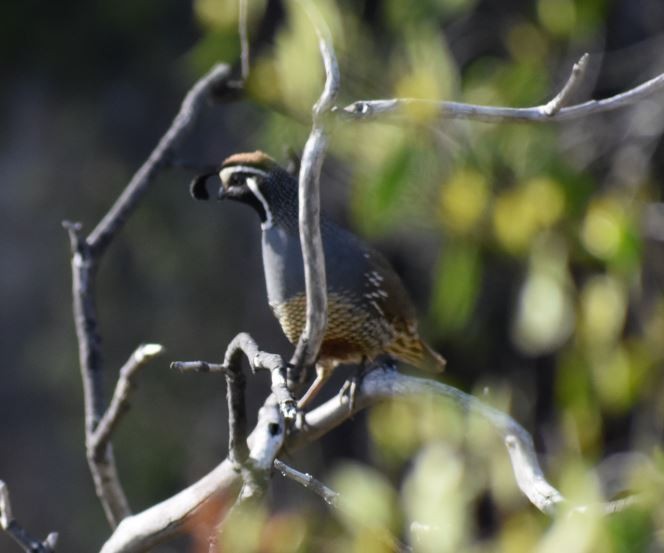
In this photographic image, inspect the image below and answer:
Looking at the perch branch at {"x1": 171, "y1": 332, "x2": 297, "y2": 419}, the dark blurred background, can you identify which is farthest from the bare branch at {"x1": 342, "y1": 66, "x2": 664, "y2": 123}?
the perch branch at {"x1": 171, "y1": 332, "x2": 297, "y2": 419}

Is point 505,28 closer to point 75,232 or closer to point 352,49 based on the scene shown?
point 352,49

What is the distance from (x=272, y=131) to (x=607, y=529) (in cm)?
165

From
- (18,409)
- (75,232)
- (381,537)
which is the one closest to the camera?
(381,537)

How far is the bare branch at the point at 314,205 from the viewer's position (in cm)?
174

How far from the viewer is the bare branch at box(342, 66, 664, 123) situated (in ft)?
5.62

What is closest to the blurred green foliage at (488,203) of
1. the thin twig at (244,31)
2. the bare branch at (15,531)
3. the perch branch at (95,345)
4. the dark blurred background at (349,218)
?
the dark blurred background at (349,218)

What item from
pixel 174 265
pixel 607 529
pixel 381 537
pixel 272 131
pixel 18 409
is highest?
pixel 272 131

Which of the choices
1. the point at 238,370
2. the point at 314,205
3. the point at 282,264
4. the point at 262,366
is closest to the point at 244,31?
the point at 282,264

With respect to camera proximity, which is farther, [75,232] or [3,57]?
[3,57]

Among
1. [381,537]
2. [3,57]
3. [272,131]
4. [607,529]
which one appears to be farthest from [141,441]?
[607,529]

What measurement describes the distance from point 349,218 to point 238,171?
1.66 m

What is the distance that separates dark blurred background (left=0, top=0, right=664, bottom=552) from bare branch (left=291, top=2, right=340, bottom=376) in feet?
0.81

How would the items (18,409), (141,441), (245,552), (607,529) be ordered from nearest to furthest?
(607,529) → (245,552) → (141,441) → (18,409)

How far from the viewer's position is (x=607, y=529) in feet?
5.32
